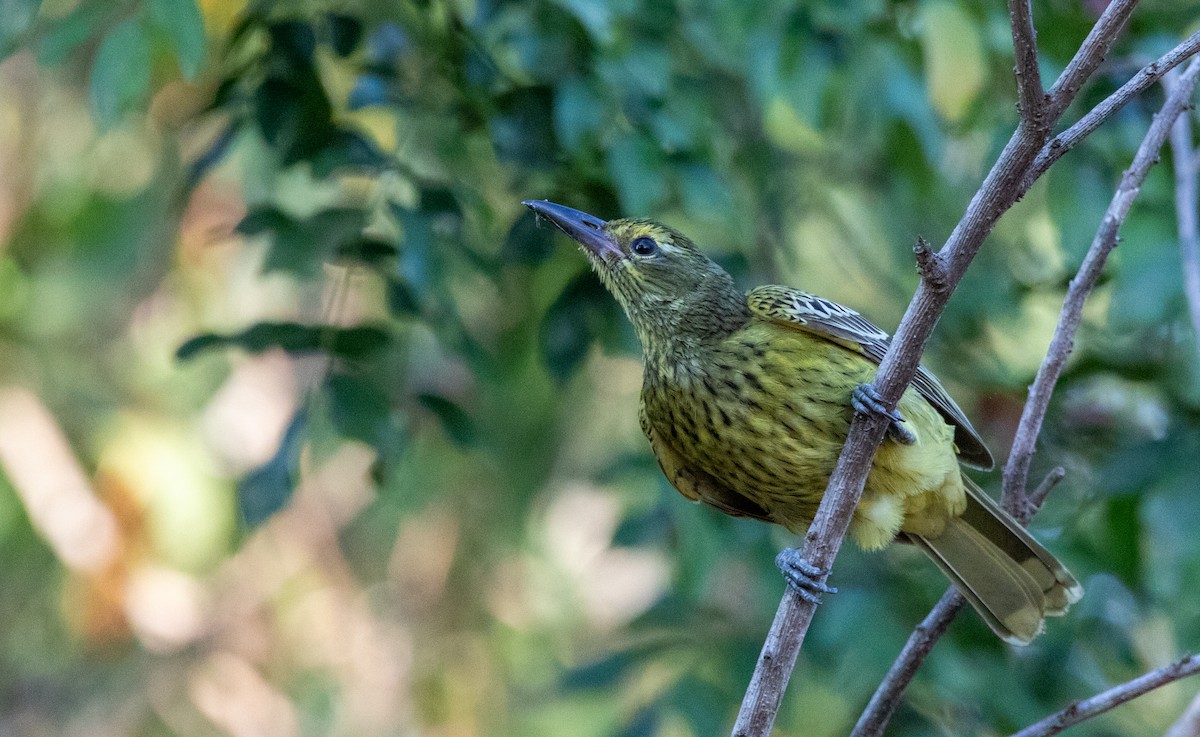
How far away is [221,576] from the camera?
278 inches

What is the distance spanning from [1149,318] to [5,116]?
5.93m

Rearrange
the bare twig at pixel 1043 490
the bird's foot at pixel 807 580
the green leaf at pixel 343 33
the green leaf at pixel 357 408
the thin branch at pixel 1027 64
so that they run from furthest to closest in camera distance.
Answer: the green leaf at pixel 343 33 → the green leaf at pixel 357 408 → the bare twig at pixel 1043 490 → the bird's foot at pixel 807 580 → the thin branch at pixel 1027 64

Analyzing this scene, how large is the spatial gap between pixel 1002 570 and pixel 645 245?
1.33 metres

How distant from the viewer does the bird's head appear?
341 centimetres


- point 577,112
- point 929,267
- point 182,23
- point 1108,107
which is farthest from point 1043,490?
point 182,23

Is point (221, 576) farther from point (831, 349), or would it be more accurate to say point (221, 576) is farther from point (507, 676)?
point (831, 349)

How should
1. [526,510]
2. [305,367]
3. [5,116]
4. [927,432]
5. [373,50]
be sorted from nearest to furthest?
[927,432]
[373,50]
[526,510]
[305,367]
[5,116]

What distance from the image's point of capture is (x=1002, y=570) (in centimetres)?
349

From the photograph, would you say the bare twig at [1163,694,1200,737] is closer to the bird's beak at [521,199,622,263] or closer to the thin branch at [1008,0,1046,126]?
the thin branch at [1008,0,1046,126]

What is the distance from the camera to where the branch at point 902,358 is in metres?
2.07

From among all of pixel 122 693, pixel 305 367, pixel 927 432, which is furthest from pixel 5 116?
pixel 927 432

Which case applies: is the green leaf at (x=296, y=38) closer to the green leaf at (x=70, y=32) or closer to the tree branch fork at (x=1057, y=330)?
the green leaf at (x=70, y=32)

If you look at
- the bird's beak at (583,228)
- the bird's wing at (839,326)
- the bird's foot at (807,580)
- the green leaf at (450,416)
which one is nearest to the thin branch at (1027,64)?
the bird's foot at (807,580)

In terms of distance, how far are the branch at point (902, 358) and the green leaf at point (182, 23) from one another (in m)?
1.81
